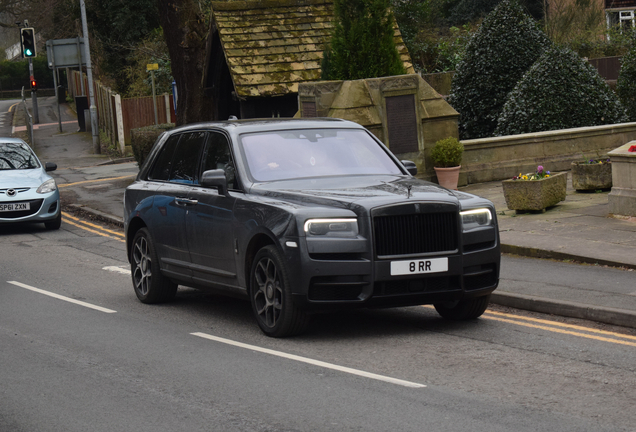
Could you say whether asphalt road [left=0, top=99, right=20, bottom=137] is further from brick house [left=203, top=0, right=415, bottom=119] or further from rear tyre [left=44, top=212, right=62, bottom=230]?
rear tyre [left=44, top=212, right=62, bottom=230]

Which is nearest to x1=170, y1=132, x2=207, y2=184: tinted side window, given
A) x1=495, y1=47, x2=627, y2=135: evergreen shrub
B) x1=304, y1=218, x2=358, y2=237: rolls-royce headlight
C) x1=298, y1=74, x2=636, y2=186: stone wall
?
x1=304, y1=218, x2=358, y2=237: rolls-royce headlight

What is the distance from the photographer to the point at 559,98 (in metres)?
19.4

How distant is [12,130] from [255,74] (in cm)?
3062

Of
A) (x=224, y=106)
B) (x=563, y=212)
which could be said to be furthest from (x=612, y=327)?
(x=224, y=106)

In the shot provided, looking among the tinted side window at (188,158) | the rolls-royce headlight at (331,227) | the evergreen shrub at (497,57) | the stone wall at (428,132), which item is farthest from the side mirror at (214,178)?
the evergreen shrub at (497,57)

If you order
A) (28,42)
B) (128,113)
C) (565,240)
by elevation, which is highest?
(28,42)

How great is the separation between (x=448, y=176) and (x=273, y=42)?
601 centimetres

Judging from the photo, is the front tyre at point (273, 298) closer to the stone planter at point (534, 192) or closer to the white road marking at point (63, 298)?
the white road marking at point (63, 298)

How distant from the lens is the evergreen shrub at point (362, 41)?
1855 centimetres

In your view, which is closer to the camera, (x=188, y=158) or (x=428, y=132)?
(x=188, y=158)

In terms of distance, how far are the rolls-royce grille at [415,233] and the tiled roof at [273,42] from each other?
13.6 m

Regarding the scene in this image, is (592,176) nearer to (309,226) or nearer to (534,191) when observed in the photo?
(534,191)

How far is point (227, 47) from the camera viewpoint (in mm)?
21188

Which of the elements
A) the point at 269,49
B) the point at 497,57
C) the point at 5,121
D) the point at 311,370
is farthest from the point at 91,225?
the point at 5,121
